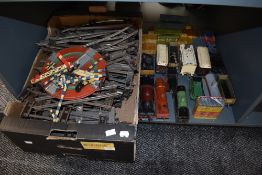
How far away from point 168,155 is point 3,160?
0.92 meters

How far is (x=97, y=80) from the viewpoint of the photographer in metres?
1.24

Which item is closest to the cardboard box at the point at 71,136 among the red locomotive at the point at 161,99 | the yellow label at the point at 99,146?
the yellow label at the point at 99,146

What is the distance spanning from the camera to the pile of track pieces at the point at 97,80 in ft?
3.97

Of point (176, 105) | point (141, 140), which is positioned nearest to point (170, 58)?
point (176, 105)

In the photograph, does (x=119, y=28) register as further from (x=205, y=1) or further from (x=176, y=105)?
(x=205, y=1)

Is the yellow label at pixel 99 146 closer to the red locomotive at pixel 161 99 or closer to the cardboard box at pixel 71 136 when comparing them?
the cardboard box at pixel 71 136

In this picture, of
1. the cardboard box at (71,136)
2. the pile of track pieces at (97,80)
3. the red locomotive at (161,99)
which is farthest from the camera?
the red locomotive at (161,99)

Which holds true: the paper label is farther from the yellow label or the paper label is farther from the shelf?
the shelf

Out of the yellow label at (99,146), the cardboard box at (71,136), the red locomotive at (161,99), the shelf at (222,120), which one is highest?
the red locomotive at (161,99)

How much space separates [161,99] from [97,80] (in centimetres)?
43

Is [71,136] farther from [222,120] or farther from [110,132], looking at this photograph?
[222,120]

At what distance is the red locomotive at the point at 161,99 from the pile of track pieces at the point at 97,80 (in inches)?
9.1

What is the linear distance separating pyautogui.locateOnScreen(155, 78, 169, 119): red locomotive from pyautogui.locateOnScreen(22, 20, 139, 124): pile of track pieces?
0.23 meters

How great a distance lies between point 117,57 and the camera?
137 cm
